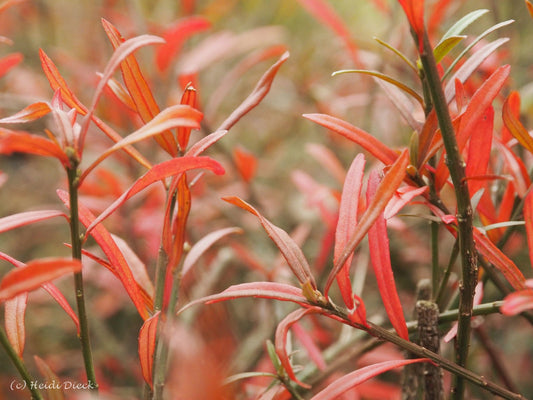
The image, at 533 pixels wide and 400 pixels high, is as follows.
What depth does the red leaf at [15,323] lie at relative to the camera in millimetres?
410

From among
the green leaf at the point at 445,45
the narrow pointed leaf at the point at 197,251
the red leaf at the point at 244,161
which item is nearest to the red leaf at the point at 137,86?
the narrow pointed leaf at the point at 197,251

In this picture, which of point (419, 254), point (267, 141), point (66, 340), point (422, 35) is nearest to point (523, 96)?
point (419, 254)

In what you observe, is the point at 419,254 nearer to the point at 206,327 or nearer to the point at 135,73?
the point at 206,327

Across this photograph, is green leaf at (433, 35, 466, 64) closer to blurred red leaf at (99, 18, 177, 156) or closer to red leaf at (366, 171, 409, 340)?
red leaf at (366, 171, 409, 340)

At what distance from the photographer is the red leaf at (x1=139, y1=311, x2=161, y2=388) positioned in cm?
37

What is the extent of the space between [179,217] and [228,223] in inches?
33.6

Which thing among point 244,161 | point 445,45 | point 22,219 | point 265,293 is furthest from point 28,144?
point 244,161

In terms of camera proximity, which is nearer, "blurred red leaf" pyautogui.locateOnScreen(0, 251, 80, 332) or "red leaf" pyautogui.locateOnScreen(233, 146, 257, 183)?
"blurred red leaf" pyautogui.locateOnScreen(0, 251, 80, 332)

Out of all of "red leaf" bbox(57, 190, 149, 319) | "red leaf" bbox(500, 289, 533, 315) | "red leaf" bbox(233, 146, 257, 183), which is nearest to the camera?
"red leaf" bbox(500, 289, 533, 315)

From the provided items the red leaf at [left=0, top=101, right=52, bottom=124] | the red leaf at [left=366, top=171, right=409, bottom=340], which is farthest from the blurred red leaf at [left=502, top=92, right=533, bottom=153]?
the red leaf at [left=0, top=101, right=52, bottom=124]

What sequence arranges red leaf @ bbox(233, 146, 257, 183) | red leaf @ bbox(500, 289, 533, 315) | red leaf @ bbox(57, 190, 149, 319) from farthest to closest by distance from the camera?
red leaf @ bbox(233, 146, 257, 183) < red leaf @ bbox(57, 190, 149, 319) < red leaf @ bbox(500, 289, 533, 315)

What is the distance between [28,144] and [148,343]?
0.17m

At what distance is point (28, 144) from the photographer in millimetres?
300

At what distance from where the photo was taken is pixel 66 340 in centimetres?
136
